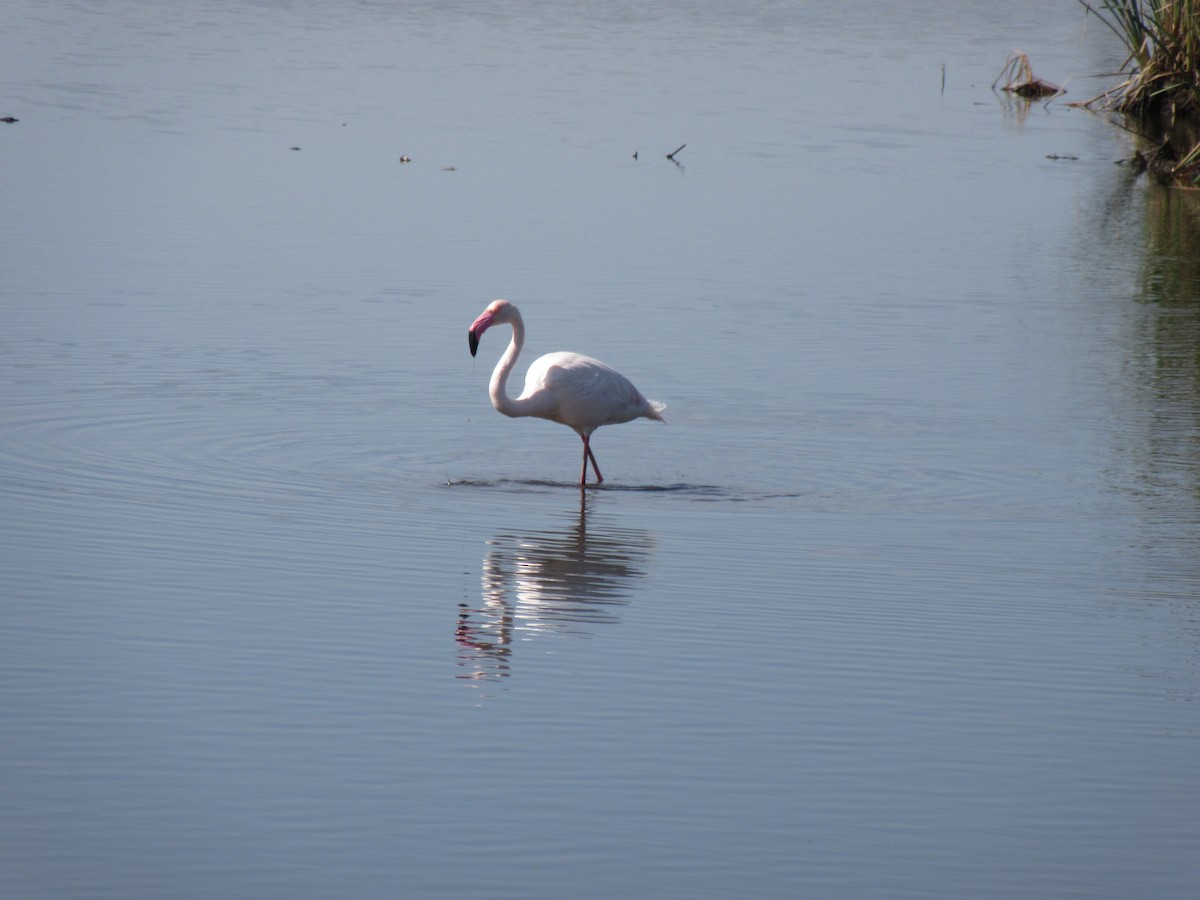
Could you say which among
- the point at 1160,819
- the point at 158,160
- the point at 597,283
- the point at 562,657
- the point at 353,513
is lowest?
the point at 1160,819

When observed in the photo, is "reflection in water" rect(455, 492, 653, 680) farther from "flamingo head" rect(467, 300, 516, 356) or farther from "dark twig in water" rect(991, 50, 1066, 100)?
"dark twig in water" rect(991, 50, 1066, 100)

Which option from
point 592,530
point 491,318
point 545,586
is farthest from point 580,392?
point 545,586

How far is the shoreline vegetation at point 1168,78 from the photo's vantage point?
2209cm

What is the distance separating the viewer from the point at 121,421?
10.6 metres

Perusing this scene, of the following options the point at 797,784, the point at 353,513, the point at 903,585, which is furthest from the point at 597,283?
the point at 797,784

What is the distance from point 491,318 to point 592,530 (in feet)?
7.46

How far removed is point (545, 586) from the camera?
7883mm

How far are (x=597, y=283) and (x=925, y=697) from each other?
9.14 m

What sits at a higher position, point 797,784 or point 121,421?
point 121,421

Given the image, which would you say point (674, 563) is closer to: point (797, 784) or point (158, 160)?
point (797, 784)

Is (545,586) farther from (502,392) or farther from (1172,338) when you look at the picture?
(1172,338)

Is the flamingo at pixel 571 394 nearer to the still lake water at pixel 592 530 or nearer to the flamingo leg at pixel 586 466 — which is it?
the flamingo leg at pixel 586 466

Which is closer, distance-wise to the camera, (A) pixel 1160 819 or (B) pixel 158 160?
(A) pixel 1160 819

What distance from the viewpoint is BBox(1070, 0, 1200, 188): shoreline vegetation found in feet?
72.5
